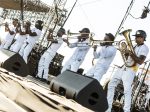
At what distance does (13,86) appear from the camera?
386 cm

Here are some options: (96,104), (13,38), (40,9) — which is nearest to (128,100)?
(96,104)

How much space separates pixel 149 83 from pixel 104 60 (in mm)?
7212

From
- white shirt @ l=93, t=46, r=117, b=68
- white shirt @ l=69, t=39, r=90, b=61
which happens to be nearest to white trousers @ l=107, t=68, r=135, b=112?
white shirt @ l=93, t=46, r=117, b=68

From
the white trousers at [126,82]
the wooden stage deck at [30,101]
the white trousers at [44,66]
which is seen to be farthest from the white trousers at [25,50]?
the wooden stage deck at [30,101]

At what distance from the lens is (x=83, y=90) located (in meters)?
4.08

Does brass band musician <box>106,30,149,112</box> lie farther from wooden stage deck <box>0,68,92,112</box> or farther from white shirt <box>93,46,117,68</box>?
wooden stage deck <box>0,68,92,112</box>

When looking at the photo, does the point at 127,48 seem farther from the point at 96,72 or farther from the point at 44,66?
the point at 44,66

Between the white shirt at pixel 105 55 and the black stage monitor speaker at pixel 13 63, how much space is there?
1.59 m

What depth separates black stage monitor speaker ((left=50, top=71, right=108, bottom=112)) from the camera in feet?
13.4

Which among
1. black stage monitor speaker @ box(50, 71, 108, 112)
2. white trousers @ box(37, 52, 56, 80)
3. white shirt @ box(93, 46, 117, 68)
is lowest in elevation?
white trousers @ box(37, 52, 56, 80)

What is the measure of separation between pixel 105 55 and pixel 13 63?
1.91m

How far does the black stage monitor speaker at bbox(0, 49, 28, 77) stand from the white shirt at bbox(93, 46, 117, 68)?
1.59 metres

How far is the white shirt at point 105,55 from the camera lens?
678 cm

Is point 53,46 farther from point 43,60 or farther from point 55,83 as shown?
point 55,83
